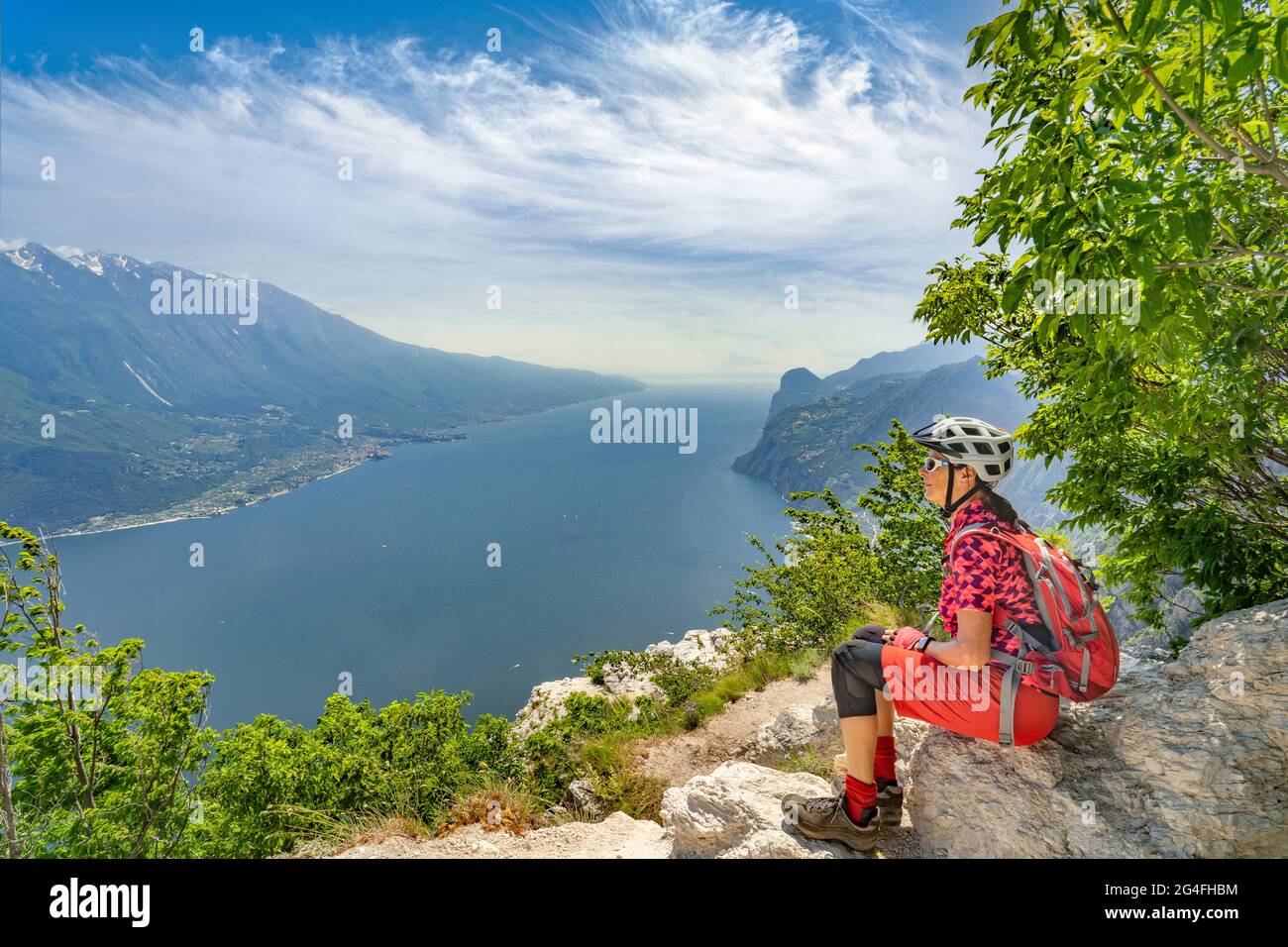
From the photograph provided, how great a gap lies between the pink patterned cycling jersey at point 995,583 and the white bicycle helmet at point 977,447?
47 cm

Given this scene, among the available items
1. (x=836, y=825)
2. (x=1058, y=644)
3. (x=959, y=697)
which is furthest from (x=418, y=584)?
(x=1058, y=644)

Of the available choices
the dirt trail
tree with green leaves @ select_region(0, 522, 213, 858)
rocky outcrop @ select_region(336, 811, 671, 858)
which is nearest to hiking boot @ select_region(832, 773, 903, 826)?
rocky outcrop @ select_region(336, 811, 671, 858)

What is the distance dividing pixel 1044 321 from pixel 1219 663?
9.21 ft

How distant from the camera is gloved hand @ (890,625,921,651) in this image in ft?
10.6

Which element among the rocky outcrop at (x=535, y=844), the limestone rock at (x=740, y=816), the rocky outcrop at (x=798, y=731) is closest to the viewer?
the limestone rock at (x=740, y=816)

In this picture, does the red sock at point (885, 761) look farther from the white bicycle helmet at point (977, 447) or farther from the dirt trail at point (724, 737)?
the dirt trail at point (724, 737)

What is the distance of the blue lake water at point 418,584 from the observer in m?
79.9

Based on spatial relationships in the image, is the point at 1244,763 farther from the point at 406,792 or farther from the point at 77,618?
the point at 77,618

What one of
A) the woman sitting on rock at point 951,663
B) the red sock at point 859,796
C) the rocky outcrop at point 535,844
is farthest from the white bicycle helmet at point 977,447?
the rocky outcrop at point 535,844

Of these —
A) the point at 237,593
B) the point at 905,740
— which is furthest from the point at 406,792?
the point at 237,593

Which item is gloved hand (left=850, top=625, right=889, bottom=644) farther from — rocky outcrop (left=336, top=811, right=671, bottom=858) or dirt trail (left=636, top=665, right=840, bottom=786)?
dirt trail (left=636, top=665, right=840, bottom=786)

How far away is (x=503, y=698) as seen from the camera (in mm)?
68438

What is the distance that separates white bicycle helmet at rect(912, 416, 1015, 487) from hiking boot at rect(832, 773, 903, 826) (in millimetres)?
2001

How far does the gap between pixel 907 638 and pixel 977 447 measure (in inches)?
48.0
